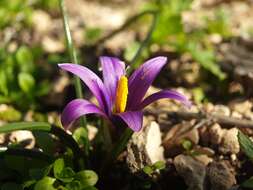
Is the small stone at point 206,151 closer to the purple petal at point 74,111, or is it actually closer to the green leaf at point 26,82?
the purple petal at point 74,111

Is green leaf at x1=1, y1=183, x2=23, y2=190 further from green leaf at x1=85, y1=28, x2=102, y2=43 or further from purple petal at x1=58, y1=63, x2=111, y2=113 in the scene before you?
green leaf at x1=85, y1=28, x2=102, y2=43

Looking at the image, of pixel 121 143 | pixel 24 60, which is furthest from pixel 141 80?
pixel 24 60

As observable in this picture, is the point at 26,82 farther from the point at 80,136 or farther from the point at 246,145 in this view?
the point at 246,145

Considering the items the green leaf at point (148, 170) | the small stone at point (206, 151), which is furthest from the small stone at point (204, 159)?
the green leaf at point (148, 170)

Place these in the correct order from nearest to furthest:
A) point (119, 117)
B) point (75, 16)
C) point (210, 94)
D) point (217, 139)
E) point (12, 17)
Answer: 1. point (119, 117)
2. point (217, 139)
3. point (210, 94)
4. point (12, 17)
5. point (75, 16)

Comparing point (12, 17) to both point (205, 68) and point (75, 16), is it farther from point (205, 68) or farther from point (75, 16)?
point (205, 68)

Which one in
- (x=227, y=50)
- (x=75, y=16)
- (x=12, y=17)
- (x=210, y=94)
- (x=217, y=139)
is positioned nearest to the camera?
(x=217, y=139)

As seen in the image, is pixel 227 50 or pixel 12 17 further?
pixel 12 17

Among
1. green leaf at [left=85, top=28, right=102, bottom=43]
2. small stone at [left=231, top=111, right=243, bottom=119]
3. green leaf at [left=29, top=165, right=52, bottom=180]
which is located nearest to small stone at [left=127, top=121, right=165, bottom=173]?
green leaf at [left=29, top=165, right=52, bottom=180]

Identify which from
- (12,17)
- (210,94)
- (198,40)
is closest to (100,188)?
(210,94)
